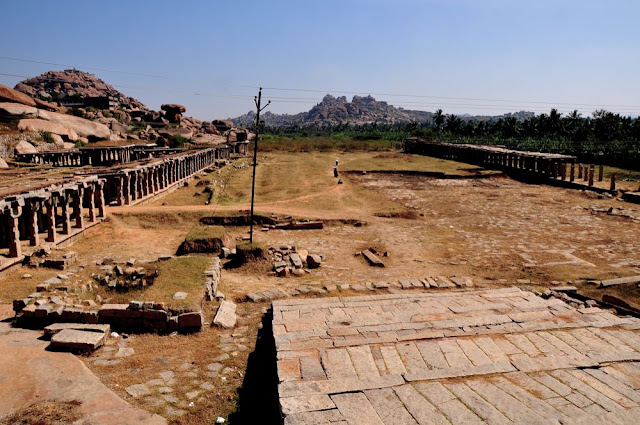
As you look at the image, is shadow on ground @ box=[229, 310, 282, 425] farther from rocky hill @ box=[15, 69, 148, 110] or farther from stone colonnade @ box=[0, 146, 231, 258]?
rocky hill @ box=[15, 69, 148, 110]

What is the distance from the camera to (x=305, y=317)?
8547mm

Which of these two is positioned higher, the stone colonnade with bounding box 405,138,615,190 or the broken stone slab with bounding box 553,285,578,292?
the stone colonnade with bounding box 405,138,615,190

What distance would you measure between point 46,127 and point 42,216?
A: 122 feet

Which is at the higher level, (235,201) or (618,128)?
(618,128)

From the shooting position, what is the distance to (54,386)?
7.24 meters

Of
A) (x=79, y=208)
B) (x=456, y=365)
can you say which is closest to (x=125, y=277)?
(x=79, y=208)

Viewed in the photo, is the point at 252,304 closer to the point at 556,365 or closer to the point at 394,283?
the point at 394,283

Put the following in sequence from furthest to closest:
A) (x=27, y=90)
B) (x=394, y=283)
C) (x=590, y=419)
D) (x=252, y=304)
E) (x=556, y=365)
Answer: (x=27, y=90) → (x=394, y=283) → (x=252, y=304) → (x=556, y=365) → (x=590, y=419)

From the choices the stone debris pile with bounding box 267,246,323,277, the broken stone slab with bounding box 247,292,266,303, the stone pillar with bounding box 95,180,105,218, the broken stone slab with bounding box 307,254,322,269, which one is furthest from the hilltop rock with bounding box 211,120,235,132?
the broken stone slab with bounding box 247,292,266,303

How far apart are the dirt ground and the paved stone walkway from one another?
72.8 inches

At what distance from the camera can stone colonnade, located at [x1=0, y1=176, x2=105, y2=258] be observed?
14812 mm

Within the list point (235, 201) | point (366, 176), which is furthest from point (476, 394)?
point (366, 176)

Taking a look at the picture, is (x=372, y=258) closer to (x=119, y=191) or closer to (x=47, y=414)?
(x=47, y=414)

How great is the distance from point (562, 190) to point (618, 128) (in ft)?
144
